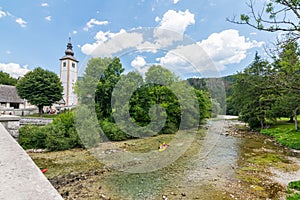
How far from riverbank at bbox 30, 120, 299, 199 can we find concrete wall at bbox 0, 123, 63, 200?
305 cm

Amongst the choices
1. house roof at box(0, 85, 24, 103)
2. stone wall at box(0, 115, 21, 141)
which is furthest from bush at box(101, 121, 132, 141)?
house roof at box(0, 85, 24, 103)

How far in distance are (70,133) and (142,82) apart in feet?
19.6

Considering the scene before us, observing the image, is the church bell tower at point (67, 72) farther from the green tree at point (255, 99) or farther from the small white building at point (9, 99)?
the green tree at point (255, 99)

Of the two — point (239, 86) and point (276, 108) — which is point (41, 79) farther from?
point (276, 108)

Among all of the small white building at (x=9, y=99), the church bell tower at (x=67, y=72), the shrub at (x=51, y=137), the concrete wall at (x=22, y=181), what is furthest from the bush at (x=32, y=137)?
the church bell tower at (x=67, y=72)

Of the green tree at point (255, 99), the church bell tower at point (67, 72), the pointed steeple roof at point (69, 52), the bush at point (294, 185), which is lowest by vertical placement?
the bush at point (294, 185)

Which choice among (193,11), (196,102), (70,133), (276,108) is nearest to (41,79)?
(70,133)

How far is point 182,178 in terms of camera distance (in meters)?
5.73

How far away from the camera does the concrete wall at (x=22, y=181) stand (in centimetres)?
134

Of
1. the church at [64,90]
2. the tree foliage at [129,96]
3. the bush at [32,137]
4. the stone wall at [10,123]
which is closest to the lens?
the stone wall at [10,123]

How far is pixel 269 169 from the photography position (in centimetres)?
665

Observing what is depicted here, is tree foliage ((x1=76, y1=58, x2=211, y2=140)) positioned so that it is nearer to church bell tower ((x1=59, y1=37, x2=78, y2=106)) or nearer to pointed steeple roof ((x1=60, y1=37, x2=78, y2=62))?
church bell tower ((x1=59, y1=37, x2=78, y2=106))

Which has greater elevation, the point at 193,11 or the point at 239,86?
the point at 193,11

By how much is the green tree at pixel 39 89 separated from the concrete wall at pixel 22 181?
2164 cm
